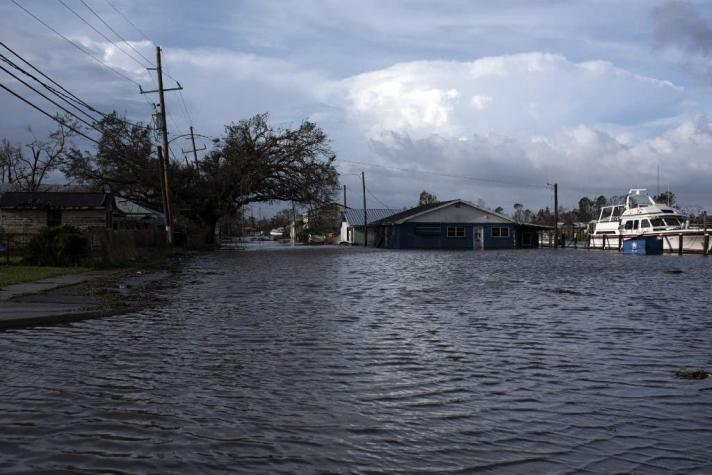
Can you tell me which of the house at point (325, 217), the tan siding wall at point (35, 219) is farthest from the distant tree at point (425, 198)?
the tan siding wall at point (35, 219)

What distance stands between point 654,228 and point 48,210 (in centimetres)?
4524

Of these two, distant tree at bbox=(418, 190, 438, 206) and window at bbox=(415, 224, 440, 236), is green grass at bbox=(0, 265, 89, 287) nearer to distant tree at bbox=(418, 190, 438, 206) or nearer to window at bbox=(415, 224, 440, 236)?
window at bbox=(415, 224, 440, 236)

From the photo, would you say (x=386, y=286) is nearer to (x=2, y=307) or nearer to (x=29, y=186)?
(x=2, y=307)

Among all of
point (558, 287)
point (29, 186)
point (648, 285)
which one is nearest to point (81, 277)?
point (558, 287)

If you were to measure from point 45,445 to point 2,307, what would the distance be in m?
8.47

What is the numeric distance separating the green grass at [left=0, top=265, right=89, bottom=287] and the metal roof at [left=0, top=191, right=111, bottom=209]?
1792cm

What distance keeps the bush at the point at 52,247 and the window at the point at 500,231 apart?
4913 cm

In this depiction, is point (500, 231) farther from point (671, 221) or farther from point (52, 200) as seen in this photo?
point (52, 200)

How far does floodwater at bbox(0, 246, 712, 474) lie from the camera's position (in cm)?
502

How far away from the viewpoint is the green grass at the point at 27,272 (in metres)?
17.8

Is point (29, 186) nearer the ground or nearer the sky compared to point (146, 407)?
nearer the sky

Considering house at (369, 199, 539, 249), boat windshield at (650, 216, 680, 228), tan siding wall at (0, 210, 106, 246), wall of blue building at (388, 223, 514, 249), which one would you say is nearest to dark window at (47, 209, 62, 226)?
tan siding wall at (0, 210, 106, 246)

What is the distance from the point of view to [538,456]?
16.7 ft

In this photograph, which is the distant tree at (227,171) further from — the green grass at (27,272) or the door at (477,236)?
the green grass at (27,272)
